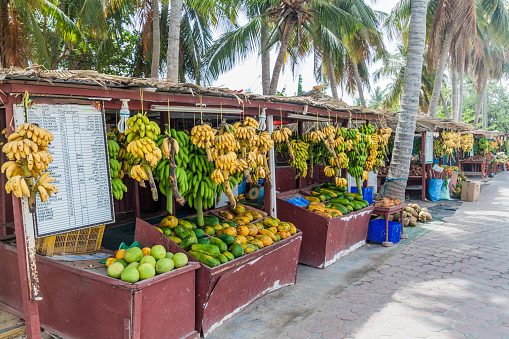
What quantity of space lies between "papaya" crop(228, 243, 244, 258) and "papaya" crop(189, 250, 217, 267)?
12.8 inches

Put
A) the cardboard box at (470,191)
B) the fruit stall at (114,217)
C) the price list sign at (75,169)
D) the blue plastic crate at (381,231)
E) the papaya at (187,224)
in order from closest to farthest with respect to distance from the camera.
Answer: the fruit stall at (114,217) < the price list sign at (75,169) < the papaya at (187,224) < the blue plastic crate at (381,231) < the cardboard box at (470,191)

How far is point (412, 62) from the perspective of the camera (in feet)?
28.1

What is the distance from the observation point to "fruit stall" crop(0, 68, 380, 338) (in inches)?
119

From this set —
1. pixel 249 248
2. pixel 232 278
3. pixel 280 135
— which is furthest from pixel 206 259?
pixel 280 135

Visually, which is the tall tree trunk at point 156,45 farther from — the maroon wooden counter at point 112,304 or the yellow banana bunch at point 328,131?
the maroon wooden counter at point 112,304

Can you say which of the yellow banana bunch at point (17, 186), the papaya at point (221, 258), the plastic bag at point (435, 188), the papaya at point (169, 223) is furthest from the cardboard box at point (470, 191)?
the yellow banana bunch at point (17, 186)

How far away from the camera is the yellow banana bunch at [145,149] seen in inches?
138

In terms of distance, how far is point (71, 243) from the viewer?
158 inches

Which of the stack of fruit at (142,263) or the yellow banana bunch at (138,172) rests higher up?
the yellow banana bunch at (138,172)

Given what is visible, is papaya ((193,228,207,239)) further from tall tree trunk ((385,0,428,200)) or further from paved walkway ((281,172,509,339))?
tall tree trunk ((385,0,428,200))

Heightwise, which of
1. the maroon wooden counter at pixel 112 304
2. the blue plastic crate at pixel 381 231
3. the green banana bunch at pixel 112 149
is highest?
the green banana bunch at pixel 112 149

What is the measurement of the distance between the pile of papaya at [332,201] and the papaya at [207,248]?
2497 mm

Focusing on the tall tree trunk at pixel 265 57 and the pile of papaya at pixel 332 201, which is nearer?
the pile of papaya at pixel 332 201

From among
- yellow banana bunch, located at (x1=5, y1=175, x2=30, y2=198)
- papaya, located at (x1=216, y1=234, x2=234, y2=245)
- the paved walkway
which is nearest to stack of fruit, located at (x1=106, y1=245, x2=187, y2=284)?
papaya, located at (x1=216, y1=234, x2=234, y2=245)
